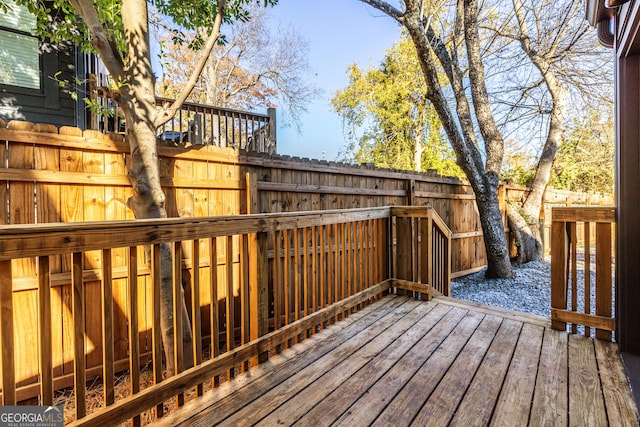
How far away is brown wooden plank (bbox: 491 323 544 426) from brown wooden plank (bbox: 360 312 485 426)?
326 mm

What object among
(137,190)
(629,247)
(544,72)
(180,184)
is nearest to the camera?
(629,247)

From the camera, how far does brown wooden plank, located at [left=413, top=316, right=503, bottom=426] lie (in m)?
1.58

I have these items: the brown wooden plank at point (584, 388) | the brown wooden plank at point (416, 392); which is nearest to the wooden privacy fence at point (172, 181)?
the brown wooden plank at point (416, 392)

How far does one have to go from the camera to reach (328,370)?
2012mm

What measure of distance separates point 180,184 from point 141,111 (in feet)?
2.24

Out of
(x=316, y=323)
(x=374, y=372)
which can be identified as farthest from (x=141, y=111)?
(x=374, y=372)

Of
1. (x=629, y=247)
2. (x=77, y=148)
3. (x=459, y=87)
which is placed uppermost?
(x=459, y=87)

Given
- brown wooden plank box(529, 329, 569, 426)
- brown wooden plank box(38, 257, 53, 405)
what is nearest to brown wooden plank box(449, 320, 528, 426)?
→ brown wooden plank box(529, 329, 569, 426)

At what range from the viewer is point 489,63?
23.4 feet

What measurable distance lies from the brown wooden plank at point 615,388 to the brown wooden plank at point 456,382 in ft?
2.05

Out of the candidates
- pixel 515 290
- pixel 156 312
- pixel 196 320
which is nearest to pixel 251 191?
pixel 196 320

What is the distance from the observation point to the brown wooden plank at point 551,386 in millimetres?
1568

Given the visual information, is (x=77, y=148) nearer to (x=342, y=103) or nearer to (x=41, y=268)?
(x=41, y=268)

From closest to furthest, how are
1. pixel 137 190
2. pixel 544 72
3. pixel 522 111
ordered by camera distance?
pixel 137 190 < pixel 544 72 < pixel 522 111
